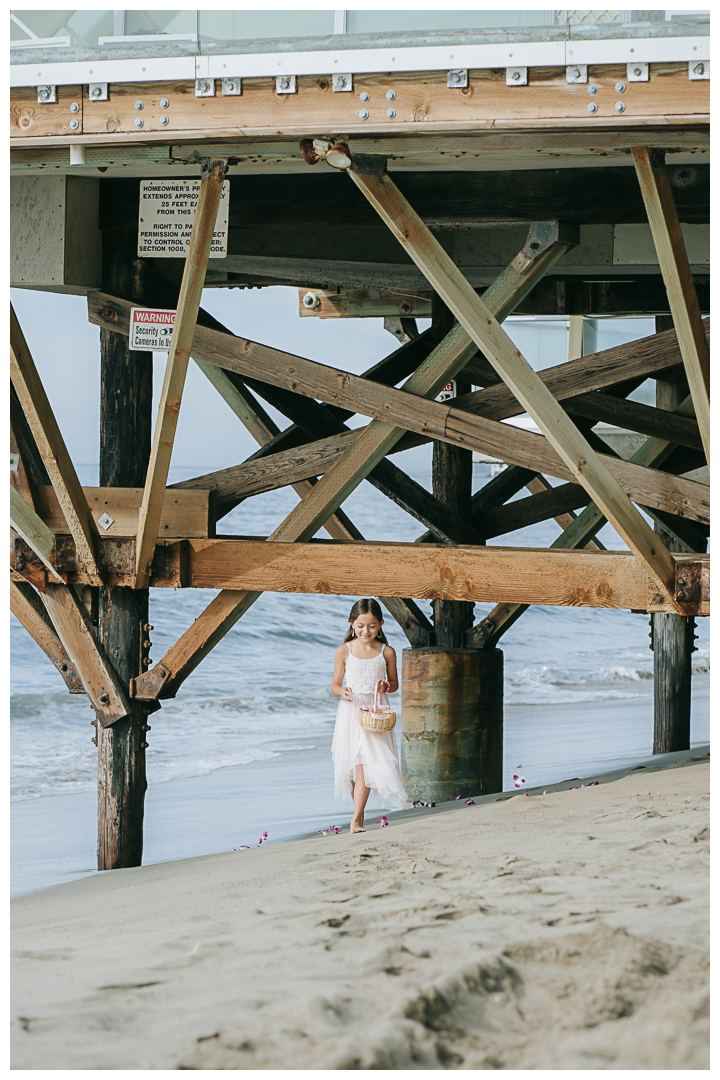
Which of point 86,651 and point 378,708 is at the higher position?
point 86,651

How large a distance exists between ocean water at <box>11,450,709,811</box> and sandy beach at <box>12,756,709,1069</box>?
5.84 m

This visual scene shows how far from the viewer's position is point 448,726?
24.1 ft

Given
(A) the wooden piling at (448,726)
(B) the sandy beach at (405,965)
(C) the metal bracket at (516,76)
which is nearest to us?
(B) the sandy beach at (405,965)

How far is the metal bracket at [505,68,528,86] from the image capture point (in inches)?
163

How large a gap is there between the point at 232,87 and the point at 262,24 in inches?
10.9

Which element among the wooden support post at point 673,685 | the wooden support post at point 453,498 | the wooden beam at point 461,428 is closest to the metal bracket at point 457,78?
the wooden beam at point 461,428

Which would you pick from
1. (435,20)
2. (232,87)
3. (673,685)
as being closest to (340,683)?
(232,87)

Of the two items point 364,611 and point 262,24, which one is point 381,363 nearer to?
point 364,611

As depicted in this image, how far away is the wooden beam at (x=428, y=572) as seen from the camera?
5.17 m

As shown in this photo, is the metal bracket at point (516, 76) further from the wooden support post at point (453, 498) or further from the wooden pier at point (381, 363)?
the wooden support post at point (453, 498)

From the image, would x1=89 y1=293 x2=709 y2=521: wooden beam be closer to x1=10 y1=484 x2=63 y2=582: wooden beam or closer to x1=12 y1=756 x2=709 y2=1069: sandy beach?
x1=10 y1=484 x2=63 y2=582: wooden beam

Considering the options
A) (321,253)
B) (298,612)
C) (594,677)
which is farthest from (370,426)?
(298,612)

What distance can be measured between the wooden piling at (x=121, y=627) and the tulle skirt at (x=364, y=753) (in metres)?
1.14

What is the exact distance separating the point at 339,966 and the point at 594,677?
18.6 m
